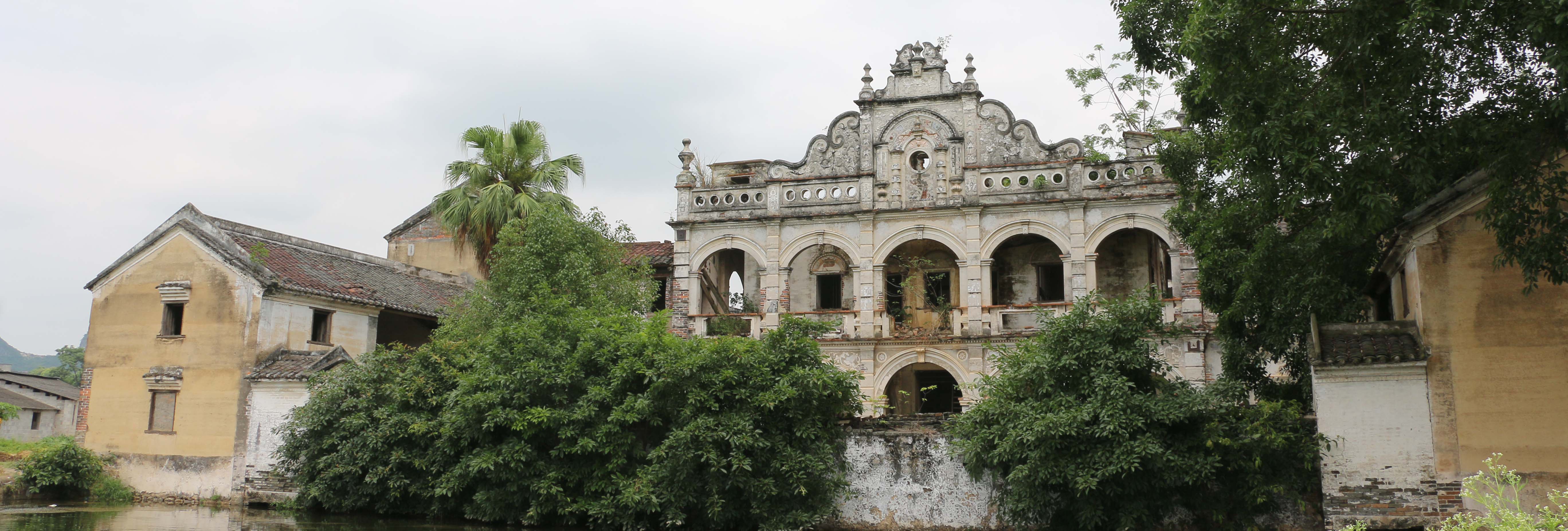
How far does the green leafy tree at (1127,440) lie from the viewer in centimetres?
1298

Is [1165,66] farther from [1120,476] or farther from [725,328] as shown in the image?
[725,328]

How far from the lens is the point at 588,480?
50.8ft

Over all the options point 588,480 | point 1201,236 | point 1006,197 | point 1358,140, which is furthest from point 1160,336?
point 588,480

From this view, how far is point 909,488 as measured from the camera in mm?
15328

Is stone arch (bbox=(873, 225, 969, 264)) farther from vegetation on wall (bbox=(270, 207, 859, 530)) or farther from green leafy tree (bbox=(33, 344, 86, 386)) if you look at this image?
green leafy tree (bbox=(33, 344, 86, 386))

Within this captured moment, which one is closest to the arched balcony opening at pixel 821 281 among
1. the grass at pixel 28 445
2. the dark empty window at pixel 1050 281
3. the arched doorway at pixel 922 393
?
the arched doorway at pixel 922 393

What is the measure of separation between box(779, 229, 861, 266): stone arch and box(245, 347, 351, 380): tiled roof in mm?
8862

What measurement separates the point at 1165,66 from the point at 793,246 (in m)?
10.2

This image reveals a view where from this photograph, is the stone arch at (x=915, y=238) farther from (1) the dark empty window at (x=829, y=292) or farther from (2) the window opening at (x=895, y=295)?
(1) the dark empty window at (x=829, y=292)

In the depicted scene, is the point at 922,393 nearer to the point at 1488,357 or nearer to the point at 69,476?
the point at 1488,357

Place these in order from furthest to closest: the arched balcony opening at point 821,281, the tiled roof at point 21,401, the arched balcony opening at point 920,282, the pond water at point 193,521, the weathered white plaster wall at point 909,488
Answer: the tiled roof at point 21,401 < the arched balcony opening at point 821,281 < the arched balcony opening at point 920,282 < the pond water at point 193,521 < the weathered white plaster wall at point 909,488

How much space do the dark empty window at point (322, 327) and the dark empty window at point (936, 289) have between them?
492 inches

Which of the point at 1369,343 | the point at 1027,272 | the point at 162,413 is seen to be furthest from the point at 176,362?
the point at 1369,343

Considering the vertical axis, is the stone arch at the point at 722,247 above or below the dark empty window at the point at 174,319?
above
